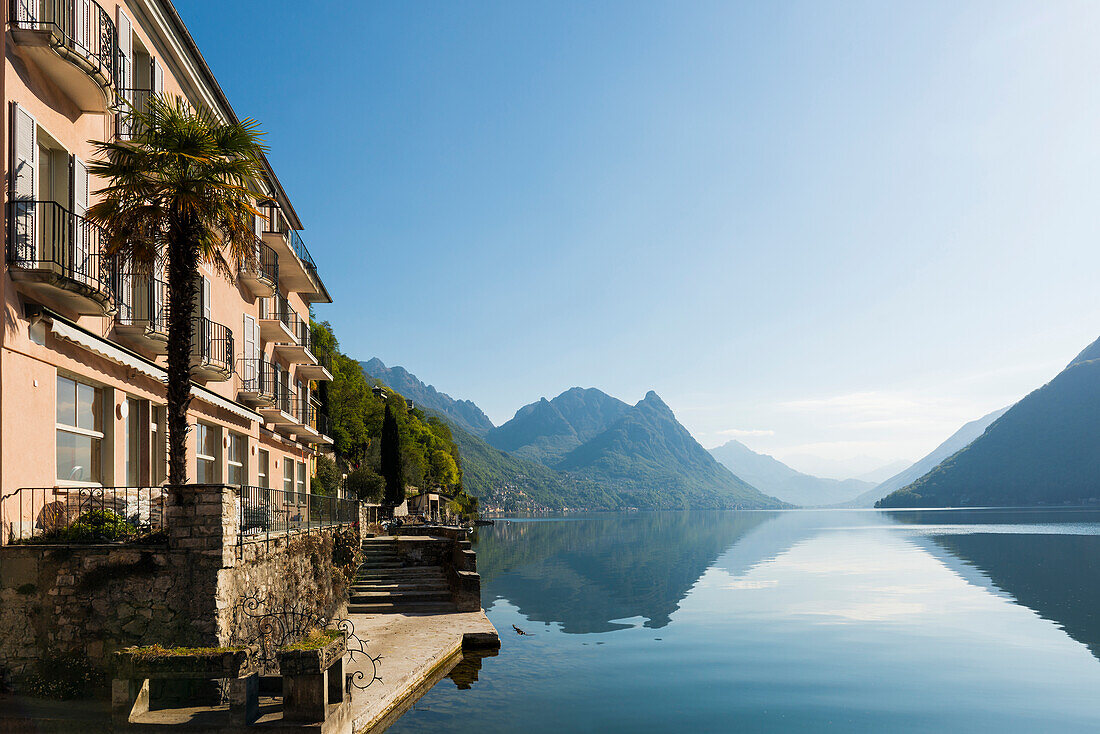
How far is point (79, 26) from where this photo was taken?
1387 centimetres

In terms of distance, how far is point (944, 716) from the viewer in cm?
1652

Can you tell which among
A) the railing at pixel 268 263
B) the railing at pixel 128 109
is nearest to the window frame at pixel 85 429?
the railing at pixel 128 109

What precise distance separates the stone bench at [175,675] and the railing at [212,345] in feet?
Result: 31.1

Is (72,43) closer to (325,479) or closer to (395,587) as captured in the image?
(395,587)

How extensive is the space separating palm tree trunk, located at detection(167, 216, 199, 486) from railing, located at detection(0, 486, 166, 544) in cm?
95

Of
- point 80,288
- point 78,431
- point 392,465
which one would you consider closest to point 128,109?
point 80,288

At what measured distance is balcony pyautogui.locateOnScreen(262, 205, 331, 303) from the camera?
2806cm

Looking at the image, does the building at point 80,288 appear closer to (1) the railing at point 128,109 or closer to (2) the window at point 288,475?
(1) the railing at point 128,109

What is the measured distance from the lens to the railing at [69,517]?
38.9ft

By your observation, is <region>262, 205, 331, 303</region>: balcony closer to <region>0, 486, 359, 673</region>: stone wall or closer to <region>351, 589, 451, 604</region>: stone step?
<region>351, 589, 451, 604</region>: stone step

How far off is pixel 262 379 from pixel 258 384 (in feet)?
3.24

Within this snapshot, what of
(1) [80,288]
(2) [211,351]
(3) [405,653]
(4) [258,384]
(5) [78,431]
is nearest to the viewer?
(1) [80,288]

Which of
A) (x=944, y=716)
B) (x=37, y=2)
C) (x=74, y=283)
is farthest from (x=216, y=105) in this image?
(x=944, y=716)

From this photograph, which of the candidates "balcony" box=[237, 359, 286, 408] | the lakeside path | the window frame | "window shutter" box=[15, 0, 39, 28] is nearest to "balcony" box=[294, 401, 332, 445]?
"balcony" box=[237, 359, 286, 408]
